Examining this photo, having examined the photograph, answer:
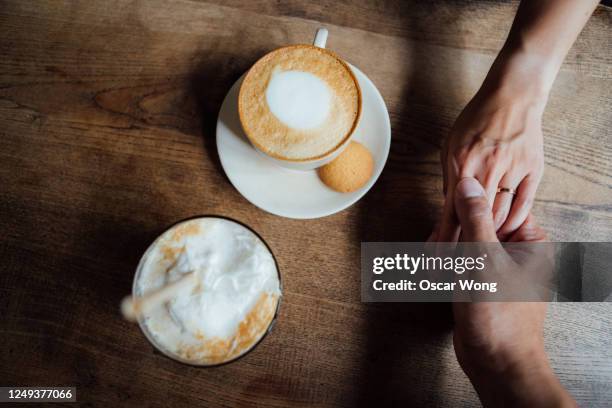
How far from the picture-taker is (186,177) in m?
0.93

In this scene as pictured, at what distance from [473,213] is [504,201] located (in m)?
0.17

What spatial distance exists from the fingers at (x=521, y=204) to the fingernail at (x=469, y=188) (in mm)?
112

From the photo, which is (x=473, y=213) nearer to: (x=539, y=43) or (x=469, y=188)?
(x=469, y=188)

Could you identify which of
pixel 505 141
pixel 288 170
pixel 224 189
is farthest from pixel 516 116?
pixel 224 189

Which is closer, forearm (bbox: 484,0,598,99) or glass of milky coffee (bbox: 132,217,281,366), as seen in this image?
glass of milky coffee (bbox: 132,217,281,366)

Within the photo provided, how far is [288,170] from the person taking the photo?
0.90m

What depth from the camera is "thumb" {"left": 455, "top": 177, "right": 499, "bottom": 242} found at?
0.75 m

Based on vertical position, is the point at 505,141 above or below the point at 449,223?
above

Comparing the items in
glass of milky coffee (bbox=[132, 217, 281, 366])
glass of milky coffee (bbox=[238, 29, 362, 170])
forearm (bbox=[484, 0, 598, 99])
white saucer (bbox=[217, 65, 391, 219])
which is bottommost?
glass of milky coffee (bbox=[132, 217, 281, 366])

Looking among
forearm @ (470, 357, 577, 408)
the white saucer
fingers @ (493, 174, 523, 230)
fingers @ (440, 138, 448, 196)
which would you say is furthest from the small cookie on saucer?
forearm @ (470, 357, 577, 408)

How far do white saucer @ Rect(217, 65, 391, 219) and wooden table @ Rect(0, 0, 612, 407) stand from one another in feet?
0.20

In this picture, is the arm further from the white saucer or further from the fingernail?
the white saucer

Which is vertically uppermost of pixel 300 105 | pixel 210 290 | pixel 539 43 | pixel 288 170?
pixel 539 43

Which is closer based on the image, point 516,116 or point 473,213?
point 473,213
